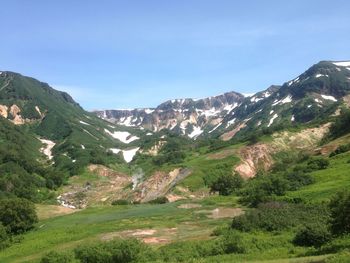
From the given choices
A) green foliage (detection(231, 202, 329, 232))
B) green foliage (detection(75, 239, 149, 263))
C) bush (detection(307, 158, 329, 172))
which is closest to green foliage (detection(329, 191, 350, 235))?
green foliage (detection(231, 202, 329, 232))

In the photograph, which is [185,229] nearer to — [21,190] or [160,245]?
[160,245]

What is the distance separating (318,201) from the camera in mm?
68562

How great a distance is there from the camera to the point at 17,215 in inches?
3123

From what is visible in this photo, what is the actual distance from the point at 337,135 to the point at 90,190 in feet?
252

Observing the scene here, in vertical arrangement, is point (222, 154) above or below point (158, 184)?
above

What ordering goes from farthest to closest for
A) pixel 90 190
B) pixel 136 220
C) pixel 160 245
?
pixel 90 190 → pixel 136 220 → pixel 160 245

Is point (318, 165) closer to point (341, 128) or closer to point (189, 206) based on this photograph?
Answer: point (189, 206)

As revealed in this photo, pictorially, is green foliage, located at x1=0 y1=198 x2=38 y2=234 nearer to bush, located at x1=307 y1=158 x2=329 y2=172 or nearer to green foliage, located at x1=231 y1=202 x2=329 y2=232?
green foliage, located at x1=231 y1=202 x2=329 y2=232

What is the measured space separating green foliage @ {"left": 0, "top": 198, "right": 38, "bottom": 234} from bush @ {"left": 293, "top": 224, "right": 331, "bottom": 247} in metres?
48.5

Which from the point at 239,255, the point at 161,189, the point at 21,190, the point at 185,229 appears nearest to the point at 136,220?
the point at 185,229

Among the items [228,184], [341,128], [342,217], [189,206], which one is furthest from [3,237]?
[341,128]

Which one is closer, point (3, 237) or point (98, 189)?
point (3, 237)

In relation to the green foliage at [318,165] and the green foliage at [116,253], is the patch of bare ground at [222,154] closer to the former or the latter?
the green foliage at [318,165]

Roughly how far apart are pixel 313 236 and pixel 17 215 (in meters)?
50.9
